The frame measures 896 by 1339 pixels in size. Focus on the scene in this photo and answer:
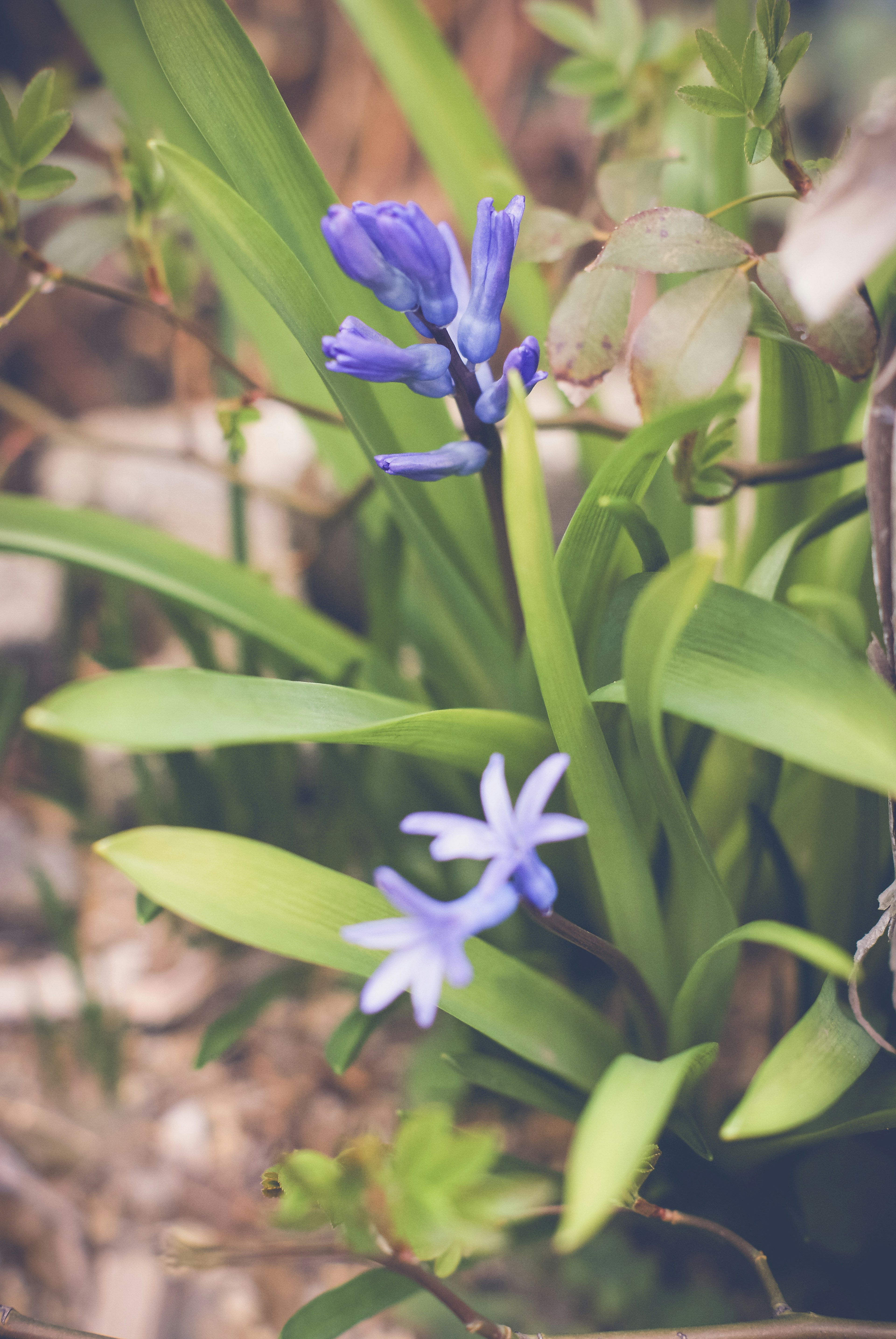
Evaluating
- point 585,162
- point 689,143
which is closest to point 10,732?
point 689,143

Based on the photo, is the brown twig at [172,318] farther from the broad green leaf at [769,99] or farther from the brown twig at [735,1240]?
the brown twig at [735,1240]

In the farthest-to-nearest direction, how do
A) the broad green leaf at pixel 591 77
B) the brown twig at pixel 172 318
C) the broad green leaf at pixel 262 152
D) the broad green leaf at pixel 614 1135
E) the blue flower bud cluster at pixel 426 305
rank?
1. the broad green leaf at pixel 591 77
2. the brown twig at pixel 172 318
3. the broad green leaf at pixel 262 152
4. the blue flower bud cluster at pixel 426 305
5. the broad green leaf at pixel 614 1135

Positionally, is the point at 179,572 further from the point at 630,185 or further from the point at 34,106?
the point at 630,185

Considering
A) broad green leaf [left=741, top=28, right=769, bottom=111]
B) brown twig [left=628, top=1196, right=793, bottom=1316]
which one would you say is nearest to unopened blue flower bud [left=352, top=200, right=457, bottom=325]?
broad green leaf [left=741, top=28, right=769, bottom=111]

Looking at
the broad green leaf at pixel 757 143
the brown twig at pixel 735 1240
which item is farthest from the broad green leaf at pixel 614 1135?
the broad green leaf at pixel 757 143

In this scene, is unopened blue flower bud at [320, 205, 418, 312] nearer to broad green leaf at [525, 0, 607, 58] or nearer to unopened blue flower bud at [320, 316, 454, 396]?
unopened blue flower bud at [320, 316, 454, 396]

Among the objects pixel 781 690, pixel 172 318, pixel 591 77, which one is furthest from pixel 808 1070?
pixel 591 77

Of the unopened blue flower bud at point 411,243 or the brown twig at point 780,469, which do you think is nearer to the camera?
the unopened blue flower bud at point 411,243
